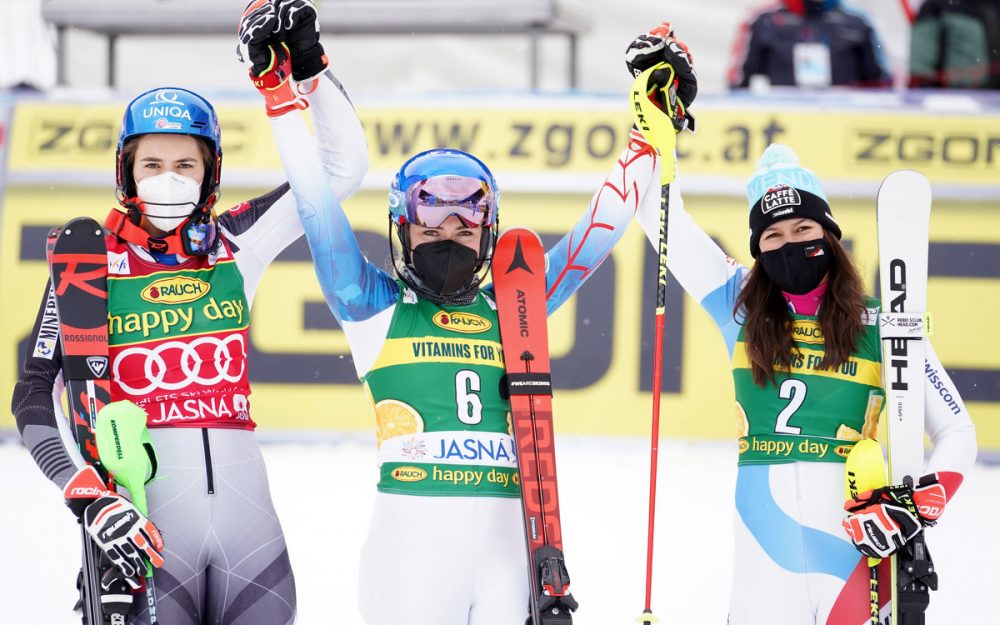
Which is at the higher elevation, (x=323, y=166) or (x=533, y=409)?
(x=323, y=166)

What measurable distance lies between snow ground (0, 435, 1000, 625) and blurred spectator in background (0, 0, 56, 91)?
338cm

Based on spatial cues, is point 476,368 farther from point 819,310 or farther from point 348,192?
point 819,310

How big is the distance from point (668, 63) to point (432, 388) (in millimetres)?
1124

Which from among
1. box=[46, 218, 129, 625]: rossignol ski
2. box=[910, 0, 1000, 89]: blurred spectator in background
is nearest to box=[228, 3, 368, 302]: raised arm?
box=[46, 218, 129, 625]: rossignol ski

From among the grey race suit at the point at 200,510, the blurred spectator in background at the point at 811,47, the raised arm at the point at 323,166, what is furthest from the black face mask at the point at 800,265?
the blurred spectator in background at the point at 811,47

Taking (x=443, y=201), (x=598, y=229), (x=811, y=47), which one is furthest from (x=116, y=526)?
(x=811, y=47)

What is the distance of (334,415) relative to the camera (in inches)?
270

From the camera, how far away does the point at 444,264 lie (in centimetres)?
284

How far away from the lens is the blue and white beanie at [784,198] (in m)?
3.17

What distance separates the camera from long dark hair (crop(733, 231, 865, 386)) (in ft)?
10.1

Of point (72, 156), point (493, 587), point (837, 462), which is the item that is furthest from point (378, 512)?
point (72, 156)

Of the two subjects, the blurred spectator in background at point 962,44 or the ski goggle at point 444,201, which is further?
the blurred spectator in background at point 962,44

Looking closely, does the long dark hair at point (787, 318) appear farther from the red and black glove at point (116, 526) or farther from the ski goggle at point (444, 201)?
the red and black glove at point (116, 526)

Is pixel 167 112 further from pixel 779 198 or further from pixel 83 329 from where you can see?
pixel 779 198
